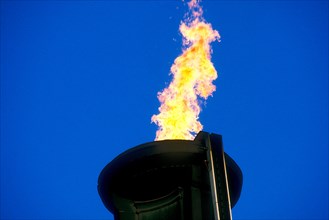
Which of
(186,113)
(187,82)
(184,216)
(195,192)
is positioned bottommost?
(184,216)

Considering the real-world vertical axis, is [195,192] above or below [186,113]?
below

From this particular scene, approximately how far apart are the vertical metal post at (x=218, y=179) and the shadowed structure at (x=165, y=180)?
0.11 m

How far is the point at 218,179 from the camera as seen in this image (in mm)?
7465

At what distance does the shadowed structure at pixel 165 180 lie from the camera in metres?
9.27

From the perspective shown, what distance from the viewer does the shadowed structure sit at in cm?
927

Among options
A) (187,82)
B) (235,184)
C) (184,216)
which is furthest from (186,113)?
(184,216)

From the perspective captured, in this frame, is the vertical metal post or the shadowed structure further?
the shadowed structure

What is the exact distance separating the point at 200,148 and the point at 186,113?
12.9 ft

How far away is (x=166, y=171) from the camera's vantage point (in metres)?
9.76

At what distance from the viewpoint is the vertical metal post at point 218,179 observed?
269 inches

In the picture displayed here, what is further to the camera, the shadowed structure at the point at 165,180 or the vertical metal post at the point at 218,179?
the shadowed structure at the point at 165,180

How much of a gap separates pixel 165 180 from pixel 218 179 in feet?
9.11

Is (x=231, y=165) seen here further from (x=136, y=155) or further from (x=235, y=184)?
(x=136, y=155)

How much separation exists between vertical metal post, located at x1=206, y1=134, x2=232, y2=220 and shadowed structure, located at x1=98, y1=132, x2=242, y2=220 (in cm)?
11
